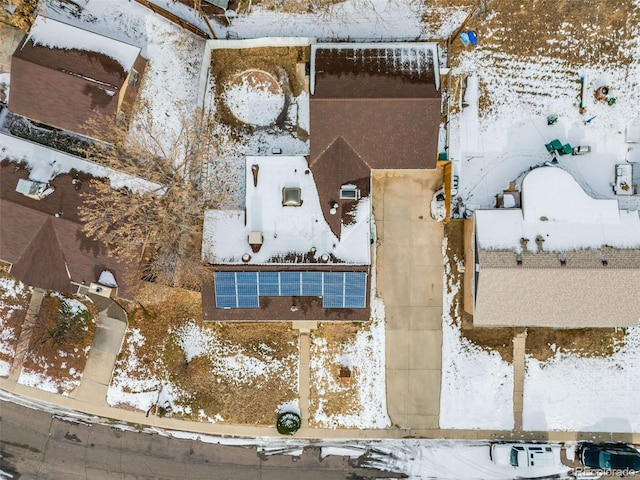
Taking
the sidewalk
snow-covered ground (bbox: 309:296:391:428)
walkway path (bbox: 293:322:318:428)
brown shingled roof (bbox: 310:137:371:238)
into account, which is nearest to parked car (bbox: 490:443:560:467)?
the sidewalk

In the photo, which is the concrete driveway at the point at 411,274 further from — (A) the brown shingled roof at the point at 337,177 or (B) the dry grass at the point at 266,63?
(B) the dry grass at the point at 266,63

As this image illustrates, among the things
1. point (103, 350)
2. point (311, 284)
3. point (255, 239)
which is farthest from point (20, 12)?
point (311, 284)

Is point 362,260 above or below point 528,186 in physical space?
below

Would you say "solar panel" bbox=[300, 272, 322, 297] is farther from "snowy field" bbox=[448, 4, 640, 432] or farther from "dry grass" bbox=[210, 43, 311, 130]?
"dry grass" bbox=[210, 43, 311, 130]

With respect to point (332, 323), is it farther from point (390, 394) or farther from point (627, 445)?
point (627, 445)

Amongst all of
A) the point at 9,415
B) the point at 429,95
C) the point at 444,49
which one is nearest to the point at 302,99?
the point at 429,95

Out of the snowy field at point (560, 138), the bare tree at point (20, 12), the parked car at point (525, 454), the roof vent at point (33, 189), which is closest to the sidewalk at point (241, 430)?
the parked car at point (525, 454)
